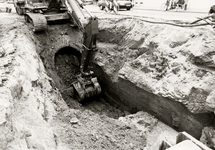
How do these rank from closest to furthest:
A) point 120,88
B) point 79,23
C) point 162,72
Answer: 1. point 162,72
2. point 79,23
3. point 120,88

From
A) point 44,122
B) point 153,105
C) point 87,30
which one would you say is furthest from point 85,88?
point 44,122

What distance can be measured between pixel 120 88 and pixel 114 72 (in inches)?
28.5

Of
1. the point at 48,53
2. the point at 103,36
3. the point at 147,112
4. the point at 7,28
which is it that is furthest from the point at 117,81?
the point at 7,28

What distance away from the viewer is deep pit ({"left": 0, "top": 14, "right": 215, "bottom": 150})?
3.88m

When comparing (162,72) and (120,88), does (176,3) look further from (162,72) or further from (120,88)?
(162,72)

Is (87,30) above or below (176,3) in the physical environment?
below

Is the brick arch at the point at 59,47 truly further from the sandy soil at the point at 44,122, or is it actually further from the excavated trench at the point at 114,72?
the sandy soil at the point at 44,122

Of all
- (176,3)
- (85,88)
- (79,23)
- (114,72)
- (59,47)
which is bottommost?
(85,88)

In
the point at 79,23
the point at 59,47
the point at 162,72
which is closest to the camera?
the point at 162,72

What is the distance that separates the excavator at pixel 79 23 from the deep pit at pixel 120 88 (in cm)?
56

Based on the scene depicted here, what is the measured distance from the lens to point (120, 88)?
718 cm

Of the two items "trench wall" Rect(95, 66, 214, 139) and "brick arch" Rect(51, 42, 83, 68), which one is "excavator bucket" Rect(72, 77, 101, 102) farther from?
"brick arch" Rect(51, 42, 83, 68)

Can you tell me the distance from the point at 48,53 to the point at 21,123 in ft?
17.4

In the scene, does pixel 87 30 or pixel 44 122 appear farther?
pixel 87 30
